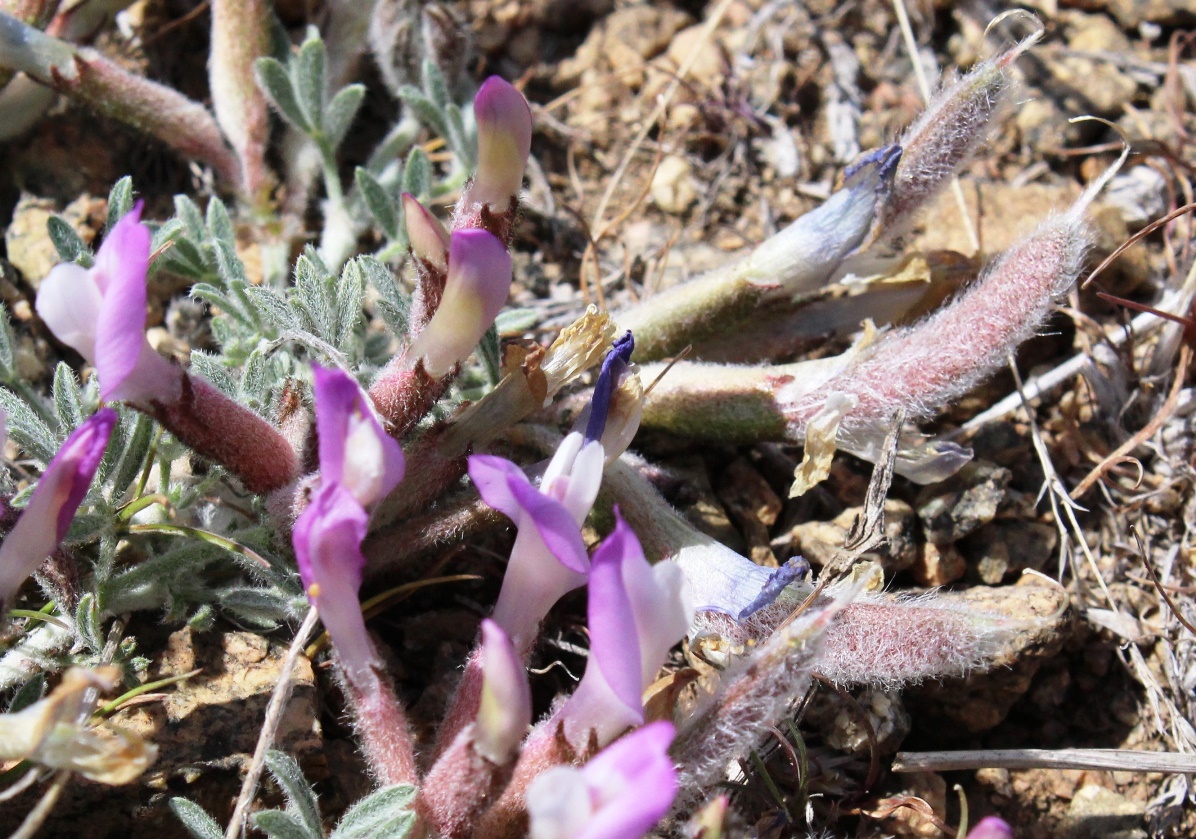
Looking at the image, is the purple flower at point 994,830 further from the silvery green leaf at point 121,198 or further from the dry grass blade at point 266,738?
the silvery green leaf at point 121,198

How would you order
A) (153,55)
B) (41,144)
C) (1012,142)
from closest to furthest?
(41,144) → (153,55) → (1012,142)

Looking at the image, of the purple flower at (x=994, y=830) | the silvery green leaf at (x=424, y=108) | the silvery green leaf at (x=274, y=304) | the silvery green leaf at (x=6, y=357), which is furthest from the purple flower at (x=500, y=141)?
the purple flower at (x=994, y=830)

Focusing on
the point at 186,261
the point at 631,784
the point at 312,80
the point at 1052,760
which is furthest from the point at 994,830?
the point at 312,80

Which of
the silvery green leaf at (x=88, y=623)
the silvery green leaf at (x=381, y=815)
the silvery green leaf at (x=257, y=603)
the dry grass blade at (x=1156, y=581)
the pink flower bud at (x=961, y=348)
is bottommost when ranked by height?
the dry grass blade at (x=1156, y=581)

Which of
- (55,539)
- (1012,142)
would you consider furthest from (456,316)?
(1012,142)

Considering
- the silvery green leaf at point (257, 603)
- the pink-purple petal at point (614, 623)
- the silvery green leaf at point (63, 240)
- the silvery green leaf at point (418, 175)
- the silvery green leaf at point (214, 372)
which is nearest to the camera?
the pink-purple petal at point (614, 623)

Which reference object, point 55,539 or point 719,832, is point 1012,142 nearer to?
point 719,832

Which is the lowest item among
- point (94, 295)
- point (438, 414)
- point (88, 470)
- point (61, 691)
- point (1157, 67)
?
point (1157, 67)
